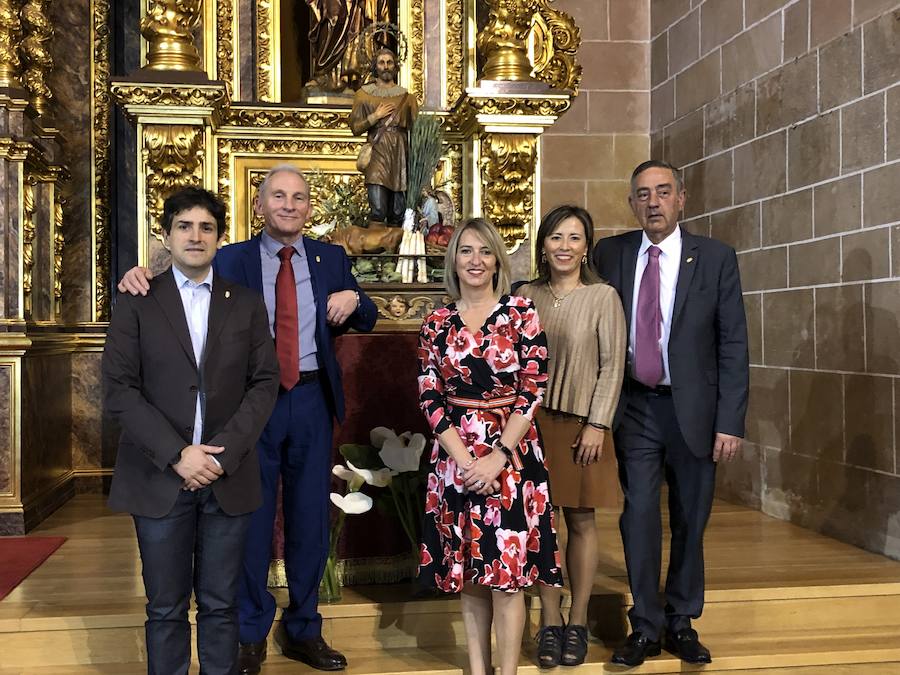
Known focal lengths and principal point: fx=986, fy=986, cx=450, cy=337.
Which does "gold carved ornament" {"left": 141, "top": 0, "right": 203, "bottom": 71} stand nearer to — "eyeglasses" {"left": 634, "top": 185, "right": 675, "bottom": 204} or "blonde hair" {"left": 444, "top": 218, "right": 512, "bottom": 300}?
"blonde hair" {"left": 444, "top": 218, "right": 512, "bottom": 300}

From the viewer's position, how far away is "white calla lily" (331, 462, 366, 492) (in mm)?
3615

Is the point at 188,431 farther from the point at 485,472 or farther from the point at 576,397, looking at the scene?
the point at 576,397

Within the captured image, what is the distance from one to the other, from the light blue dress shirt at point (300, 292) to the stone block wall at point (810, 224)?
283 cm

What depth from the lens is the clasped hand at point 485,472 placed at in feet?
9.41

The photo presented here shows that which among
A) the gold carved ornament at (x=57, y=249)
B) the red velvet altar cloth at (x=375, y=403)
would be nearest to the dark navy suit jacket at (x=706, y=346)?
the red velvet altar cloth at (x=375, y=403)

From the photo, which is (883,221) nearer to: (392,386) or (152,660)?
(392,386)

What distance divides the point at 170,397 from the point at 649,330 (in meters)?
1.54

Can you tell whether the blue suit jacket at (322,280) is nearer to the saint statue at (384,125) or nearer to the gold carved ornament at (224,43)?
the saint statue at (384,125)

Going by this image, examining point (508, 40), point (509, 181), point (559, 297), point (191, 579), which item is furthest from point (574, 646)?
point (508, 40)

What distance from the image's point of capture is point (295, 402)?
3100 millimetres

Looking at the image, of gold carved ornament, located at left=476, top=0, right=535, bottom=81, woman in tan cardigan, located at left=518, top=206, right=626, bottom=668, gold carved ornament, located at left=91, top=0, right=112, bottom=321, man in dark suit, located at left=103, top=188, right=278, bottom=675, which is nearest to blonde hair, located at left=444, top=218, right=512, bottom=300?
woman in tan cardigan, located at left=518, top=206, right=626, bottom=668

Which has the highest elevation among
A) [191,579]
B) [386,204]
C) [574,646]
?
[386,204]

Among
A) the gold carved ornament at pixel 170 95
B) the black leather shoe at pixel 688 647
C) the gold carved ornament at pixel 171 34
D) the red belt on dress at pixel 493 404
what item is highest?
the gold carved ornament at pixel 171 34

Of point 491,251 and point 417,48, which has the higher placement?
point 417,48
